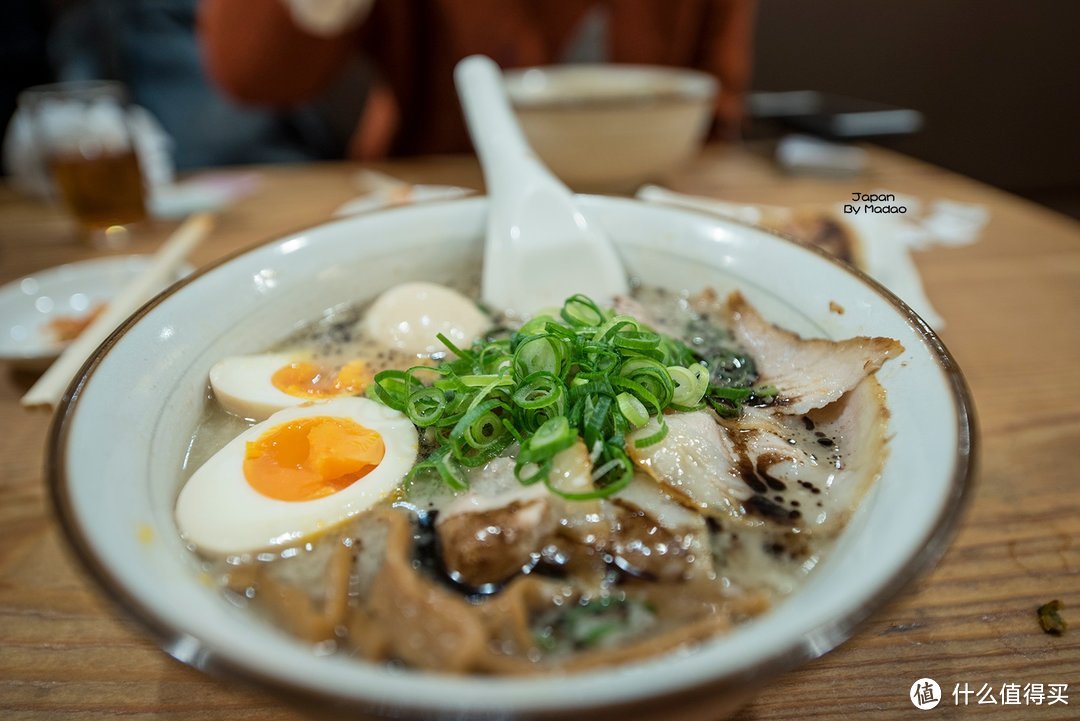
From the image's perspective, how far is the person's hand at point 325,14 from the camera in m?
2.60

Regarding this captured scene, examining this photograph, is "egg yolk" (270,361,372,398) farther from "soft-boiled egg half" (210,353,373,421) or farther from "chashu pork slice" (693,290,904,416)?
"chashu pork slice" (693,290,904,416)

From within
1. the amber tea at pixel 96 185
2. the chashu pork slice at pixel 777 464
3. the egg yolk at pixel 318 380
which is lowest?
the amber tea at pixel 96 185

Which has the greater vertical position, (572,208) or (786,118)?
(572,208)

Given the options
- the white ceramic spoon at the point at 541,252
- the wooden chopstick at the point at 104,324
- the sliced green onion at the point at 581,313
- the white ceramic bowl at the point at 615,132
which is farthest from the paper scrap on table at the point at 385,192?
the sliced green onion at the point at 581,313

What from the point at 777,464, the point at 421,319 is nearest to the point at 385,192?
the point at 421,319

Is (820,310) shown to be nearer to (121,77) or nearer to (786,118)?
(786,118)

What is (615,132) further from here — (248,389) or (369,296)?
(248,389)

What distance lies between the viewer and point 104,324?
129 centimetres

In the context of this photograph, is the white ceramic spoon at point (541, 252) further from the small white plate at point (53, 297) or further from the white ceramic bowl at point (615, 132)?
the small white plate at point (53, 297)

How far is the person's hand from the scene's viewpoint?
260 centimetres

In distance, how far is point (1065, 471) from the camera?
44.1 inches

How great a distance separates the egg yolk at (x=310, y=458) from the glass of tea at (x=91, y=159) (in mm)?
1556

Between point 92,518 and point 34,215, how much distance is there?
2.23m

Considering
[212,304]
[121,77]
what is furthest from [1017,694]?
[121,77]
